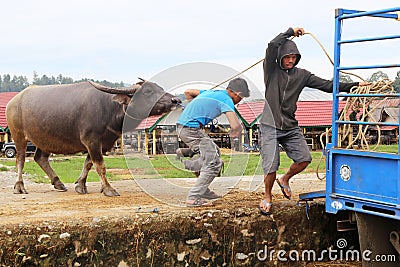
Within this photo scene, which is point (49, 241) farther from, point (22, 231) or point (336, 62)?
point (336, 62)

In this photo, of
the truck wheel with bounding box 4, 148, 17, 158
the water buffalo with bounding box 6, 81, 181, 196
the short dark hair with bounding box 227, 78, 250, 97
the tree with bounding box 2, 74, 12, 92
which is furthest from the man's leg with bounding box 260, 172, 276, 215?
the tree with bounding box 2, 74, 12, 92

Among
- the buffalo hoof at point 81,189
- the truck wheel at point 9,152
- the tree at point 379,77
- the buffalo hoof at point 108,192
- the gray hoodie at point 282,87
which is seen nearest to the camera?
the tree at point 379,77

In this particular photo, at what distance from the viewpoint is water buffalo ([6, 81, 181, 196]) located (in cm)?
754

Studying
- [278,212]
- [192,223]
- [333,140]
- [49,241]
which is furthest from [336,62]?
[49,241]

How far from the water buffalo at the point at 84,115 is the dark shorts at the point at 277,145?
1815 millimetres

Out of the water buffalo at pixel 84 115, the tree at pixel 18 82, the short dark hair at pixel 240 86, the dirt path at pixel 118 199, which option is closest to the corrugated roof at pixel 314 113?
the dirt path at pixel 118 199

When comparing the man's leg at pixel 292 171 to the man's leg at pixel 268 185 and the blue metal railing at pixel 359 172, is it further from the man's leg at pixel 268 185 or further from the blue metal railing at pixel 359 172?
the blue metal railing at pixel 359 172

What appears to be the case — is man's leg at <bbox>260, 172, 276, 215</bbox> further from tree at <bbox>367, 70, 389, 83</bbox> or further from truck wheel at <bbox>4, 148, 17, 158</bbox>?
truck wheel at <bbox>4, 148, 17, 158</bbox>

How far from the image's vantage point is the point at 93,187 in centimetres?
879

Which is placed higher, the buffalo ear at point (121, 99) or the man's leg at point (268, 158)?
the buffalo ear at point (121, 99)

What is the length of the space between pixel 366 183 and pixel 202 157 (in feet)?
6.79

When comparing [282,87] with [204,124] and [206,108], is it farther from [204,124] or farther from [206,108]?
[204,124]

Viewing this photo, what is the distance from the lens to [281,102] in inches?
239

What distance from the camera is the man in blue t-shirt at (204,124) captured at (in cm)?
632
